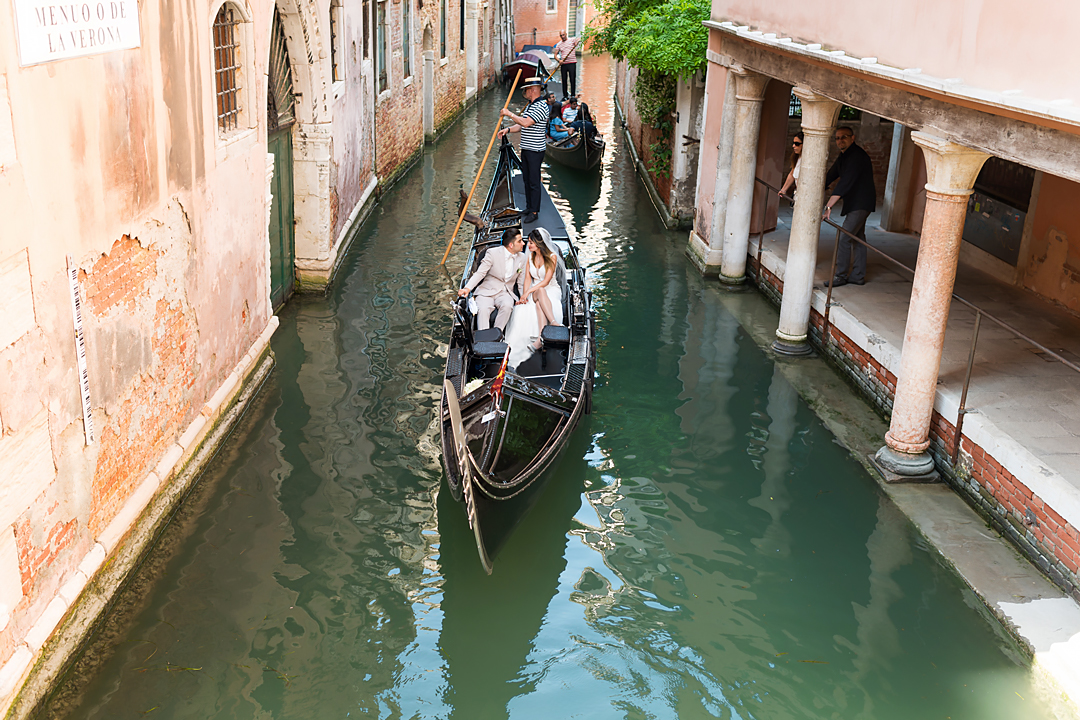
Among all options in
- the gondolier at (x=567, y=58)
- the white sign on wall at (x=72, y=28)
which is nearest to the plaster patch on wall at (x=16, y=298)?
the white sign on wall at (x=72, y=28)

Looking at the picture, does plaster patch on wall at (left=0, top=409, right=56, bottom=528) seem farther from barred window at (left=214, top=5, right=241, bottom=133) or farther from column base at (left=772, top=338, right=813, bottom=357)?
column base at (left=772, top=338, right=813, bottom=357)

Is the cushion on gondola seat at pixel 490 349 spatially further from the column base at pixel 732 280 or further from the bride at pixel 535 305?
the column base at pixel 732 280

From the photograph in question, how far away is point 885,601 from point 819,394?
229cm

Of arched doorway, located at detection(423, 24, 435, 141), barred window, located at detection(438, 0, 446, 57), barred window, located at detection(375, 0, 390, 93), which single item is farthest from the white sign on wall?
barred window, located at detection(438, 0, 446, 57)

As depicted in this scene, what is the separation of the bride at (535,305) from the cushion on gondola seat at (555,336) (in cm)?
6

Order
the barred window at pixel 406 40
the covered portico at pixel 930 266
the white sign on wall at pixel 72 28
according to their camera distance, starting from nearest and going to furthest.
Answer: the white sign on wall at pixel 72 28
the covered portico at pixel 930 266
the barred window at pixel 406 40

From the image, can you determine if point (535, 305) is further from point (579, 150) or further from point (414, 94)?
point (414, 94)

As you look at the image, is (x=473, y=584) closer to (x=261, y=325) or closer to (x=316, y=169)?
(x=261, y=325)

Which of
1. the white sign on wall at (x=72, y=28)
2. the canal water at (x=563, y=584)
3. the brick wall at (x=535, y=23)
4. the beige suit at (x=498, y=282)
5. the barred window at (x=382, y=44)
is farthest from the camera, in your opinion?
the brick wall at (x=535, y=23)

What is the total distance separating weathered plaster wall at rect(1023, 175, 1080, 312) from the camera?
6.29 m

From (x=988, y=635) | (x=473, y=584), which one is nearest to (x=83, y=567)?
(x=473, y=584)

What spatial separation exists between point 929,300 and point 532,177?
5265 millimetres

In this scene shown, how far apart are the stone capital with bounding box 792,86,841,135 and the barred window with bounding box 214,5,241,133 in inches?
140

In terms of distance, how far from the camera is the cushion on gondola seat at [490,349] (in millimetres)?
5434
